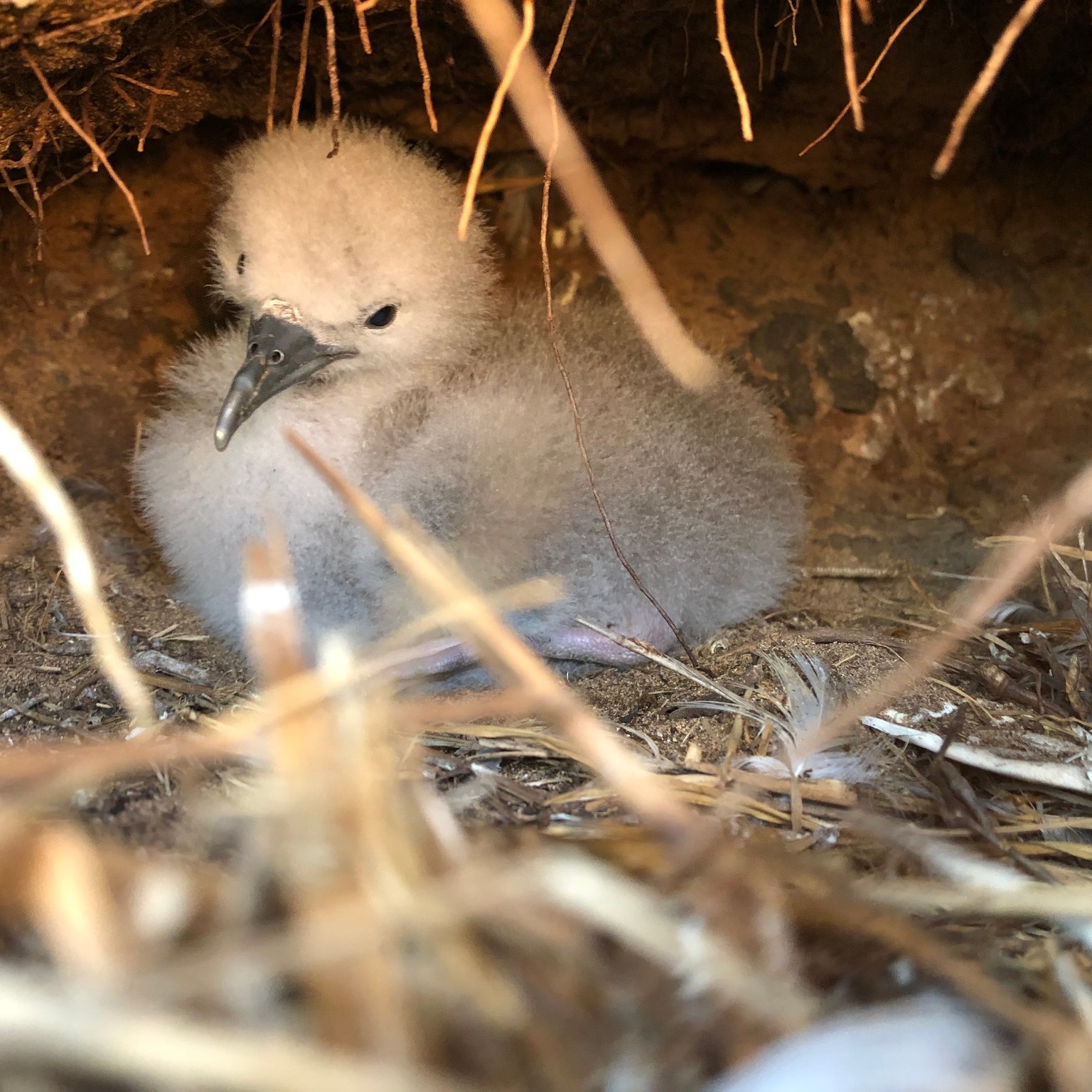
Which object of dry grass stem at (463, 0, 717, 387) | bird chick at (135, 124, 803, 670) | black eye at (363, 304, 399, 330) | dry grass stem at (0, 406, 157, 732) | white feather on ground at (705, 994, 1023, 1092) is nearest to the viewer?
white feather on ground at (705, 994, 1023, 1092)

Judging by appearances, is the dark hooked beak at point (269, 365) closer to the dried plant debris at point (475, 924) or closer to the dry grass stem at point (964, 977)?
the dried plant debris at point (475, 924)

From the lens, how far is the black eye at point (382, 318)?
1.70 meters

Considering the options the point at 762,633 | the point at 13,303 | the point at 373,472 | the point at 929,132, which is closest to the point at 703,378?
the point at 762,633

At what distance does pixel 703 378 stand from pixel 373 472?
2.01 feet

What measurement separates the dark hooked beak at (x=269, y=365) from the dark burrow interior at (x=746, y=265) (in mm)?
381

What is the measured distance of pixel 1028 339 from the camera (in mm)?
2318

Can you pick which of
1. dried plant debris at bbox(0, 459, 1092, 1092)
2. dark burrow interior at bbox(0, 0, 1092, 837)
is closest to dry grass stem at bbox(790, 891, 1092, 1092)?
dried plant debris at bbox(0, 459, 1092, 1092)

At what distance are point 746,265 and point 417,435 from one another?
110 centimetres

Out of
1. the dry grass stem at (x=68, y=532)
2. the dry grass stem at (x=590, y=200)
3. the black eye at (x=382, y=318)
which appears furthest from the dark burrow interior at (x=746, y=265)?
the dry grass stem at (x=68, y=532)

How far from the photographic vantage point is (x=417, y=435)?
1.61 meters

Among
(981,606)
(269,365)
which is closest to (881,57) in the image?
(981,606)

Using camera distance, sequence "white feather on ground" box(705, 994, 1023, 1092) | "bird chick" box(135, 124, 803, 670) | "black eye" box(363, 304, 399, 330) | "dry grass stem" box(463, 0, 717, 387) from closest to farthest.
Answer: "white feather on ground" box(705, 994, 1023, 1092) < "dry grass stem" box(463, 0, 717, 387) < "bird chick" box(135, 124, 803, 670) < "black eye" box(363, 304, 399, 330)

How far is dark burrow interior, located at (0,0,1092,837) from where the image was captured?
178cm

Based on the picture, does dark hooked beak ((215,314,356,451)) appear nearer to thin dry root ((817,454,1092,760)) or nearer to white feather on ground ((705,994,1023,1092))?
thin dry root ((817,454,1092,760))
